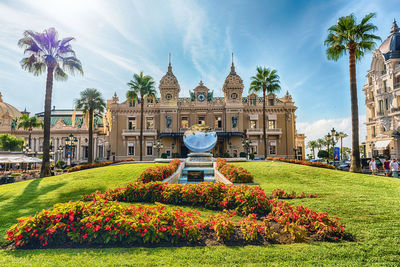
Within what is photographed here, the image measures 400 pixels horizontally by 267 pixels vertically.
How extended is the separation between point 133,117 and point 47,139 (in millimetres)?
25397

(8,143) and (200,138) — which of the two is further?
(8,143)

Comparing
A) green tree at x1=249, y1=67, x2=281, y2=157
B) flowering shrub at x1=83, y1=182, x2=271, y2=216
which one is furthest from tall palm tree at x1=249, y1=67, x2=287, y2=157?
flowering shrub at x1=83, y1=182, x2=271, y2=216

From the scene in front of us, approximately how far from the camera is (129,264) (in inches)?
157

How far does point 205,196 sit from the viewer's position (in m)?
8.18

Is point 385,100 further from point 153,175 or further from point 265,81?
point 153,175

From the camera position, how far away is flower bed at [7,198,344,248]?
482 cm

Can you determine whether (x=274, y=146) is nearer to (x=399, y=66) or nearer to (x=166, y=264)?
(x=399, y=66)

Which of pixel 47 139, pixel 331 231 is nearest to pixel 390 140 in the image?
pixel 331 231

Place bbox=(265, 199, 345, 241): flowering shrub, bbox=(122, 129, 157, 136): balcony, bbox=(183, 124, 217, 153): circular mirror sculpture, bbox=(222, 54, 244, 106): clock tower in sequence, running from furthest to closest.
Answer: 1. bbox=(222, 54, 244, 106): clock tower
2. bbox=(122, 129, 157, 136): balcony
3. bbox=(183, 124, 217, 153): circular mirror sculpture
4. bbox=(265, 199, 345, 241): flowering shrub

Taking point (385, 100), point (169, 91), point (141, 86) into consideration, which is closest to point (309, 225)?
point (141, 86)

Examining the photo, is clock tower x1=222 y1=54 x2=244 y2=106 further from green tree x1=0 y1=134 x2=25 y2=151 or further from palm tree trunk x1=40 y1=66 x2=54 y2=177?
green tree x1=0 y1=134 x2=25 y2=151

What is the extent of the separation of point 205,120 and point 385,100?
96.6ft

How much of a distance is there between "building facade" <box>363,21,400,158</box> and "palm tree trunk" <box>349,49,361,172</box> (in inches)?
835

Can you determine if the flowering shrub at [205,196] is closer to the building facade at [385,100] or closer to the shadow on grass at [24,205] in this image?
the shadow on grass at [24,205]
